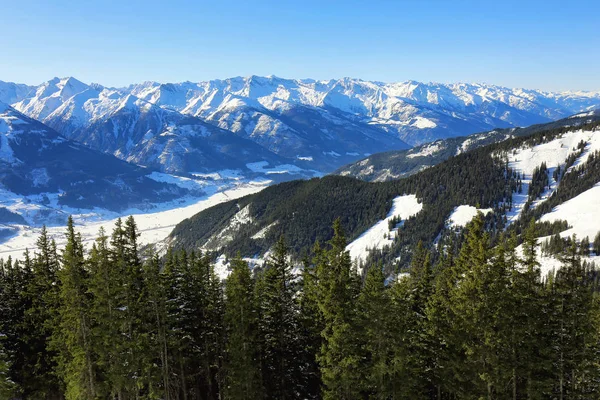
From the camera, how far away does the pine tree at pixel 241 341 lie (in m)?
37.3

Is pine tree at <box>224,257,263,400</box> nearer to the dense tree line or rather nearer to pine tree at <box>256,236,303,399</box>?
the dense tree line

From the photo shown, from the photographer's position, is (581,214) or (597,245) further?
(581,214)

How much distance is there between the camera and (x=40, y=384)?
44.1m

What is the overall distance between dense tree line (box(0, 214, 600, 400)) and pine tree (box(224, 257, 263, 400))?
0.45 feet

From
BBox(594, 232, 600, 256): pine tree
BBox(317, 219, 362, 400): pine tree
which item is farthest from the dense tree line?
BBox(594, 232, 600, 256): pine tree

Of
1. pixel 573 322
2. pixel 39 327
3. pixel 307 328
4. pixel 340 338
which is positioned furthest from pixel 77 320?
pixel 573 322

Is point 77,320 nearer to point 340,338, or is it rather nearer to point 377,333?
point 340,338

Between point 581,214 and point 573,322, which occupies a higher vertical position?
point 581,214

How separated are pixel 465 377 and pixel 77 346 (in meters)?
31.7

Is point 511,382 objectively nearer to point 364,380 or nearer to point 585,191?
point 364,380

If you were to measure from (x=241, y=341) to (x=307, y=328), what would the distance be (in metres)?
8.35

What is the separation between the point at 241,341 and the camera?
37.4 metres

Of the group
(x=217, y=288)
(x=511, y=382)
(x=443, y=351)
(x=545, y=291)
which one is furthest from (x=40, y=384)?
(x=545, y=291)

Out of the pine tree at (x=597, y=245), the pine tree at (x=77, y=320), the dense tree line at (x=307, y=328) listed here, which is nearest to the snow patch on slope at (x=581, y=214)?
the pine tree at (x=597, y=245)
